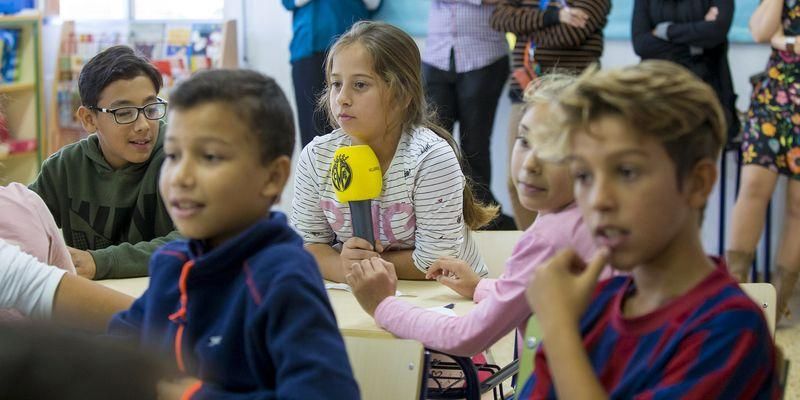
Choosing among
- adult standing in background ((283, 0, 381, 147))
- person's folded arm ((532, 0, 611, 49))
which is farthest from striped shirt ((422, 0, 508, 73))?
adult standing in background ((283, 0, 381, 147))

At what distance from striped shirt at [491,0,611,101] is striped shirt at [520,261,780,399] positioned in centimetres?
332

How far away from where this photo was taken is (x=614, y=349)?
50.9 inches

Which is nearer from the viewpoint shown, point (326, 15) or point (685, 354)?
point (685, 354)

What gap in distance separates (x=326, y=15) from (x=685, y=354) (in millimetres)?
4268

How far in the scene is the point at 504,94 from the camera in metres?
5.52

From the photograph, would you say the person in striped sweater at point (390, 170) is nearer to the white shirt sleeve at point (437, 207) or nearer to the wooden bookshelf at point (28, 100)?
the white shirt sleeve at point (437, 207)

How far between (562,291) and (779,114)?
3.24 metres

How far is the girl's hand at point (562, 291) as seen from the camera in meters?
1.25

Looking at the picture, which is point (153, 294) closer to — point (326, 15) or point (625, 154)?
point (625, 154)

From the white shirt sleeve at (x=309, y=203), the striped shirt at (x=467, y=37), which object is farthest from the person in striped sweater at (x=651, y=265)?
the striped shirt at (x=467, y=37)

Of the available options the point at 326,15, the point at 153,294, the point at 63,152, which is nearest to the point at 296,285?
the point at 153,294

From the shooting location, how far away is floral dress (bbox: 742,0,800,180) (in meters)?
4.16

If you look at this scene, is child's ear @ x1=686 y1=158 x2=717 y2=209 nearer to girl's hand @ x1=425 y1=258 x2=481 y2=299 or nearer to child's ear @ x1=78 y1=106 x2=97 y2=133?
girl's hand @ x1=425 y1=258 x2=481 y2=299

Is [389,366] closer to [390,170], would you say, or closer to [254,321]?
[254,321]
